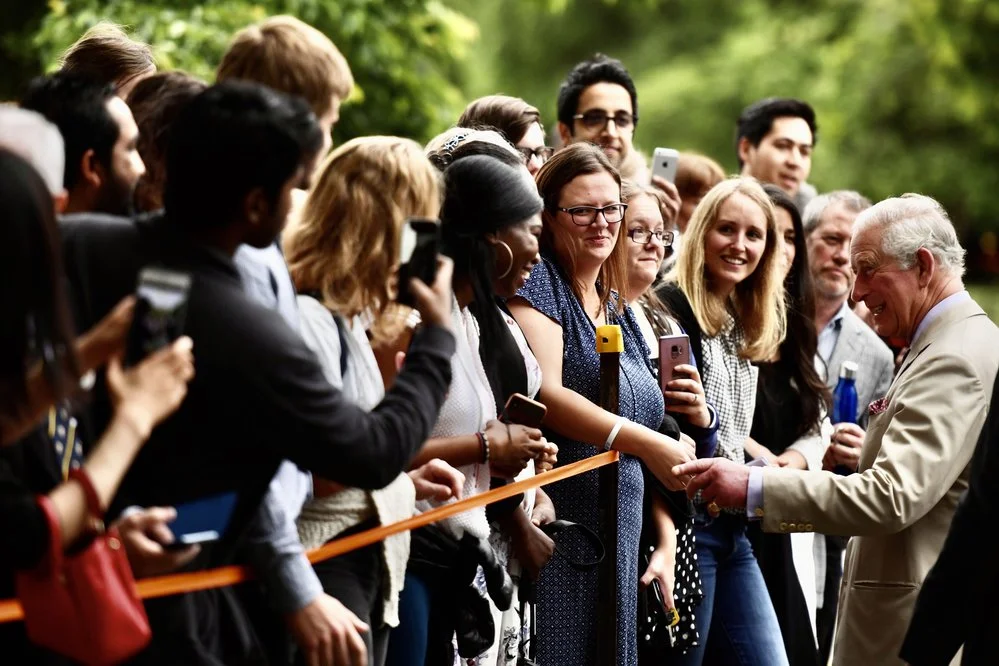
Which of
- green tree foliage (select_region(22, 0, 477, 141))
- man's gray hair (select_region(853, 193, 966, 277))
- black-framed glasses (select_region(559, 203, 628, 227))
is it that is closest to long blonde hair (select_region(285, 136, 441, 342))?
black-framed glasses (select_region(559, 203, 628, 227))

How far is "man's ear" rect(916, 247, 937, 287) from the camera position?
5.29 m

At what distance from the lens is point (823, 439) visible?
6.65 meters

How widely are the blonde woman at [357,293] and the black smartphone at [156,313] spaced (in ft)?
2.44

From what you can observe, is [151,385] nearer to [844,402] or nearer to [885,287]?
[885,287]

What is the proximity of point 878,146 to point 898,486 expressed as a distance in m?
16.4

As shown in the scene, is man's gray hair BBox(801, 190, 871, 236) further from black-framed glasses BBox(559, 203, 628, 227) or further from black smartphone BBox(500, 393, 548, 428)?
black smartphone BBox(500, 393, 548, 428)

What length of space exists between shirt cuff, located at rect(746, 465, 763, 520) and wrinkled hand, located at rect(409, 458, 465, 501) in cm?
134

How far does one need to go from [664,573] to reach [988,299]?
16081mm

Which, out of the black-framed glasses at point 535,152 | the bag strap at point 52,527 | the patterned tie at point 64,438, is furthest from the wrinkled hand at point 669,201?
the bag strap at point 52,527

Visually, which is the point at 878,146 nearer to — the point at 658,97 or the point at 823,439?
the point at 658,97

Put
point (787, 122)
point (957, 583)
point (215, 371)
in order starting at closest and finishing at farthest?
1. point (215, 371)
2. point (957, 583)
3. point (787, 122)

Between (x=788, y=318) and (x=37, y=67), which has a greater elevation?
(x=37, y=67)

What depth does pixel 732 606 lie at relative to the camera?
19.4 ft

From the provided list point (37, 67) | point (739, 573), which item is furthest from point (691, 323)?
point (37, 67)
